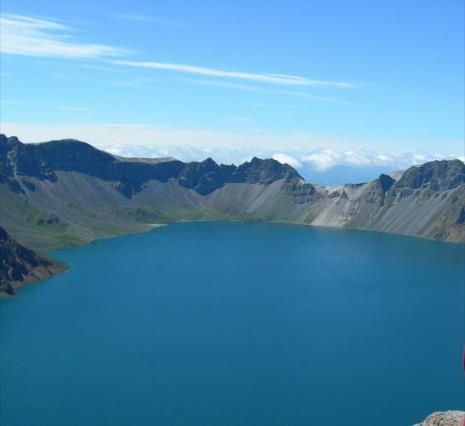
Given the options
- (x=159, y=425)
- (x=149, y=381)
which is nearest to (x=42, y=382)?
A: (x=149, y=381)

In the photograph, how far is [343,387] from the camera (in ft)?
416

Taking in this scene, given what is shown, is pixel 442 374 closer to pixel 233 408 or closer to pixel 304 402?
pixel 304 402

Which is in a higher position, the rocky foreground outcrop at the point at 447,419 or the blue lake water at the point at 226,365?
the rocky foreground outcrop at the point at 447,419

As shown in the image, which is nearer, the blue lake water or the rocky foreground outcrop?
the rocky foreground outcrop

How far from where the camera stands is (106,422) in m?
111

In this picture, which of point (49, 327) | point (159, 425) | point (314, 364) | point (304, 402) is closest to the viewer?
point (159, 425)

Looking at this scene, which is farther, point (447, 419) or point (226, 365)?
point (226, 365)

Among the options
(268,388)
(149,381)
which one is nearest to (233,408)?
(268,388)

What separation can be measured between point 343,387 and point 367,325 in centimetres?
5178

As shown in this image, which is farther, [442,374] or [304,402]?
[442,374]

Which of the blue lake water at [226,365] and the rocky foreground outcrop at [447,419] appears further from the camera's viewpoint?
the blue lake water at [226,365]

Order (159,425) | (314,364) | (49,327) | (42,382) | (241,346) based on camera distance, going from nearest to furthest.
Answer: (159,425) → (42,382) → (314,364) → (241,346) → (49,327)

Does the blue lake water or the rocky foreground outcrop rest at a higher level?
the rocky foreground outcrop

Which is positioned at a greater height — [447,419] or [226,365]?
[447,419]
